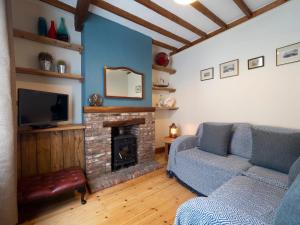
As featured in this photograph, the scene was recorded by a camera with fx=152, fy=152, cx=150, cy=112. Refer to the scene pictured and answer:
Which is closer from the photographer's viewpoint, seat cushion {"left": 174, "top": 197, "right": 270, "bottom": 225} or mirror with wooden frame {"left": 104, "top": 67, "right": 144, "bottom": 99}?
seat cushion {"left": 174, "top": 197, "right": 270, "bottom": 225}

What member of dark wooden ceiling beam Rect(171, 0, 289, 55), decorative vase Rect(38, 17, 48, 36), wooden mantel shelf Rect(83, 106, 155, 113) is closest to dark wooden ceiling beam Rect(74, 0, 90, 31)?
decorative vase Rect(38, 17, 48, 36)

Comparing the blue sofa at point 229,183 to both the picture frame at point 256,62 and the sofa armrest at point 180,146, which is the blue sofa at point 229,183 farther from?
the picture frame at point 256,62

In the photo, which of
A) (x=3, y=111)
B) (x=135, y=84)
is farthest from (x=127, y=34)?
(x=3, y=111)

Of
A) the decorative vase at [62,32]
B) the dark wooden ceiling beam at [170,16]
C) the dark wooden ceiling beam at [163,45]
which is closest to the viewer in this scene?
the dark wooden ceiling beam at [170,16]

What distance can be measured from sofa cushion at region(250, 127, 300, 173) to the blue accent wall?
198cm

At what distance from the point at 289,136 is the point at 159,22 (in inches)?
97.0

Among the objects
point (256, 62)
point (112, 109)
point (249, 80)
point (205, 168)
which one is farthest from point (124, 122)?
point (256, 62)

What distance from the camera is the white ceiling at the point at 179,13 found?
2.15m

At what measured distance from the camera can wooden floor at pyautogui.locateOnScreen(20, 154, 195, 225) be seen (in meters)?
1.59

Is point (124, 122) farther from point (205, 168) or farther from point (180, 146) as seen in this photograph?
point (205, 168)

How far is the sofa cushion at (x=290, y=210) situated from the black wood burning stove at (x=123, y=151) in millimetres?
2235

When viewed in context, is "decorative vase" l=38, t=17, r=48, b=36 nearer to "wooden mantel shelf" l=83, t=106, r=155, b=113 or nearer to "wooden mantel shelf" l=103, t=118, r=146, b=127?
"wooden mantel shelf" l=83, t=106, r=155, b=113

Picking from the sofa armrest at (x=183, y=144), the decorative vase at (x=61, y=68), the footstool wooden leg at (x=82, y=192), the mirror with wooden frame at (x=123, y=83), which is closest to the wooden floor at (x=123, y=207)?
the footstool wooden leg at (x=82, y=192)

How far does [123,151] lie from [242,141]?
1.92 meters
